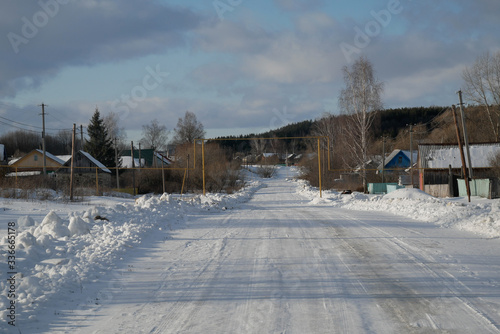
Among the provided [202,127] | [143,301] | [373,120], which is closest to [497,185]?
[373,120]

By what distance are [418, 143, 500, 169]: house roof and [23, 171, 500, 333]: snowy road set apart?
3306 centimetres

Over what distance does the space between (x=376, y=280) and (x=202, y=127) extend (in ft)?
254

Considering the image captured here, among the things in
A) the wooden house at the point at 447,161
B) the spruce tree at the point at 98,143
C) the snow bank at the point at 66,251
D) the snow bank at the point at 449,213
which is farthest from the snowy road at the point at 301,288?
the spruce tree at the point at 98,143

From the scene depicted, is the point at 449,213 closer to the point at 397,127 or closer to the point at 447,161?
the point at 447,161

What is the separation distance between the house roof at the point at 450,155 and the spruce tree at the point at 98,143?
42.2 meters

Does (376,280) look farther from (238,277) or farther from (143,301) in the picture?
(143,301)

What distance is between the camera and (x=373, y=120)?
112 feet

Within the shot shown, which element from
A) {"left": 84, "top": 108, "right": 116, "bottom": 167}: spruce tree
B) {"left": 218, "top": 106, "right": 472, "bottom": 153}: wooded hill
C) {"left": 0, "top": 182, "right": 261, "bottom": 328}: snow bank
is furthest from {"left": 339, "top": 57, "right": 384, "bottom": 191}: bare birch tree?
{"left": 84, "top": 108, "right": 116, "bottom": 167}: spruce tree

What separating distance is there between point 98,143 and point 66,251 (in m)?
55.2

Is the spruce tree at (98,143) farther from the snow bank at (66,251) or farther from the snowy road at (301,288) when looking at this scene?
the snowy road at (301,288)

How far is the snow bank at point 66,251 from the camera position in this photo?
5.39 m

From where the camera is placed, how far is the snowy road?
4441mm

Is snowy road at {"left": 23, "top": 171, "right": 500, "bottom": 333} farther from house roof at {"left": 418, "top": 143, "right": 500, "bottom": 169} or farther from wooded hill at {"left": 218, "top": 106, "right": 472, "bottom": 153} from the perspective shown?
house roof at {"left": 418, "top": 143, "right": 500, "bottom": 169}

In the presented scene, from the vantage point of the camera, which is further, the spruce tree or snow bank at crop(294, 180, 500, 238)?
the spruce tree
